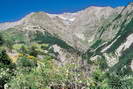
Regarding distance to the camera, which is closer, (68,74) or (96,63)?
(68,74)

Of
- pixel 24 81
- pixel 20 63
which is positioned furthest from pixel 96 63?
pixel 20 63

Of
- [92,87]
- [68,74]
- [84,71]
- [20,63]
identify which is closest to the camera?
[84,71]

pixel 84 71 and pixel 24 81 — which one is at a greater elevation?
pixel 24 81

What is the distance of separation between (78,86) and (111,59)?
38.8 feet

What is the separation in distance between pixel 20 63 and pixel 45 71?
8040 centimetres

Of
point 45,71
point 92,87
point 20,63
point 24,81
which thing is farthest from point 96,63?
point 20,63

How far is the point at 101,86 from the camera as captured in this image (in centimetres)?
5291

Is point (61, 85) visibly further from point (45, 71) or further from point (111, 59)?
point (111, 59)

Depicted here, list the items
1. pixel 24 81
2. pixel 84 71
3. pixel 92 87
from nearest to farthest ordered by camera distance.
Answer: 1. pixel 84 71
2. pixel 92 87
3. pixel 24 81

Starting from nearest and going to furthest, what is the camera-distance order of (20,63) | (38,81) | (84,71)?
(84,71)
(38,81)
(20,63)

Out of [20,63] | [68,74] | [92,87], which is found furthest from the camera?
[20,63]

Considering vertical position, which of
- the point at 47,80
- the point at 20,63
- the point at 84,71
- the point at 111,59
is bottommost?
Result: the point at 84,71

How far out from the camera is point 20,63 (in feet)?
426

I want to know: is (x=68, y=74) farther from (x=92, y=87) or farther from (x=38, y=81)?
(x=38, y=81)
